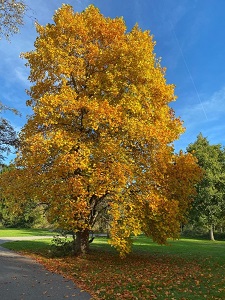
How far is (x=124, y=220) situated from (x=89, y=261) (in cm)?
322

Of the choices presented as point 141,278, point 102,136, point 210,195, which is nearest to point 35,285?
point 141,278

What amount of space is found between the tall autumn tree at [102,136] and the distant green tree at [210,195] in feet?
77.5

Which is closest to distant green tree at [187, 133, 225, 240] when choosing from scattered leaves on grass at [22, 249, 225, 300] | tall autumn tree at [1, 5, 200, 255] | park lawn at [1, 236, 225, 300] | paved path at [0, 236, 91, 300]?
park lawn at [1, 236, 225, 300]

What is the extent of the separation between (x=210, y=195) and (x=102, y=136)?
88.9 feet

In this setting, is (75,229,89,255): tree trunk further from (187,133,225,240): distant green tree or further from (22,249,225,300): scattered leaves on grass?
(187,133,225,240): distant green tree

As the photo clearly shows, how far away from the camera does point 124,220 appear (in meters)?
13.0

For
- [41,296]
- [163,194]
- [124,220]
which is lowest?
[41,296]

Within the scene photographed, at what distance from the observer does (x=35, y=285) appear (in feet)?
30.4

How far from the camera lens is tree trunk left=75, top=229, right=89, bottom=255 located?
53.2 feet

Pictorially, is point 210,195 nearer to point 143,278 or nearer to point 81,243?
point 81,243

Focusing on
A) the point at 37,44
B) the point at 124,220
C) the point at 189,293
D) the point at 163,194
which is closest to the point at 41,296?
the point at 189,293

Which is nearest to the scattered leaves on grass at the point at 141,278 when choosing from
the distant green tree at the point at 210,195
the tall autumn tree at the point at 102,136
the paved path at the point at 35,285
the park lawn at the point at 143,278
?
the park lawn at the point at 143,278

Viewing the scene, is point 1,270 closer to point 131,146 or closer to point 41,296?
point 41,296

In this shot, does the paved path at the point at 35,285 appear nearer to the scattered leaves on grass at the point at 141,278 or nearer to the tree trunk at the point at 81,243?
the scattered leaves on grass at the point at 141,278
